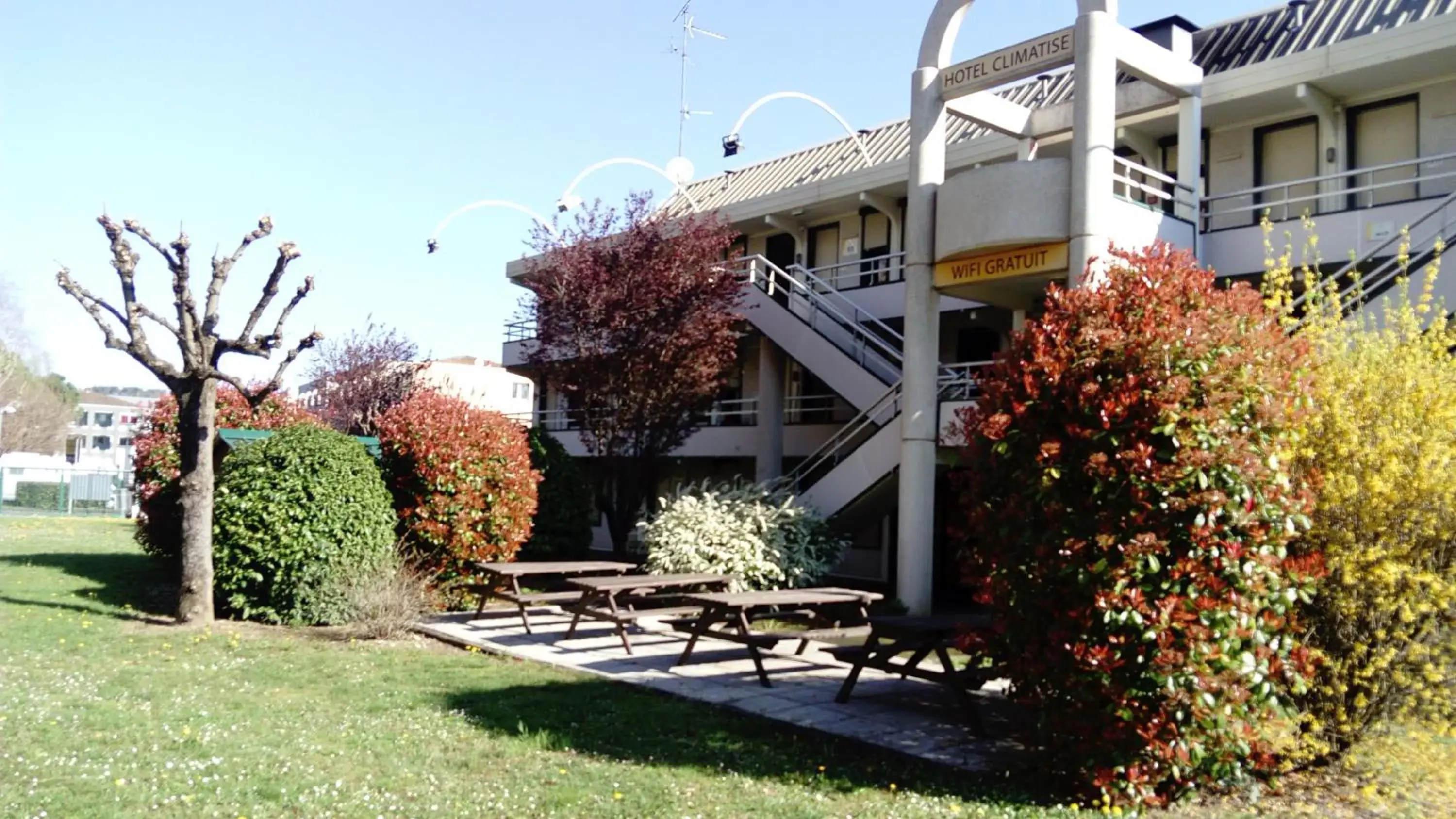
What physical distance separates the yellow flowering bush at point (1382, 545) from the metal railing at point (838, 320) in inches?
447

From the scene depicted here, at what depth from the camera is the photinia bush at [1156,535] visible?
590cm

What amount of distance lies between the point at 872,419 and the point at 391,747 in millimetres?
11869

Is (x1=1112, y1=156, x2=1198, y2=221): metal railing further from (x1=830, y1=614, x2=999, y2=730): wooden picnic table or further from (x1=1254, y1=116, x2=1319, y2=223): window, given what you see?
(x1=830, y1=614, x2=999, y2=730): wooden picnic table

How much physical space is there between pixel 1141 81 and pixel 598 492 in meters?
10.9

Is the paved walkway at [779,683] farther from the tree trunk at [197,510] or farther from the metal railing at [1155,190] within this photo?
the metal railing at [1155,190]

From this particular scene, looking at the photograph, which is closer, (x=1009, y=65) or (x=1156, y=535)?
(x=1156, y=535)

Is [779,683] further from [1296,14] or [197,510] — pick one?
[1296,14]

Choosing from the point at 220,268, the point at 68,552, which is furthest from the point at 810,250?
the point at 68,552

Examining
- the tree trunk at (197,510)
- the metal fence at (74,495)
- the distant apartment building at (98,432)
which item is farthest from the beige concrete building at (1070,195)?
the distant apartment building at (98,432)

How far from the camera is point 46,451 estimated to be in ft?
263

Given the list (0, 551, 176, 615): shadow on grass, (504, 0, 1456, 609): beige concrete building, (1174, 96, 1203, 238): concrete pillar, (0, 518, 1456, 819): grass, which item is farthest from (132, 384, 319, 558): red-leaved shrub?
(1174, 96, 1203, 238): concrete pillar

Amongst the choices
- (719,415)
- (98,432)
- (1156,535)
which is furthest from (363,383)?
(98,432)

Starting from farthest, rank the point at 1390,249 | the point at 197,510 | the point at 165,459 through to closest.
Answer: the point at 165,459 < the point at 1390,249 < the point at 197,510

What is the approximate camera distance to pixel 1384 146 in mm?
15898
